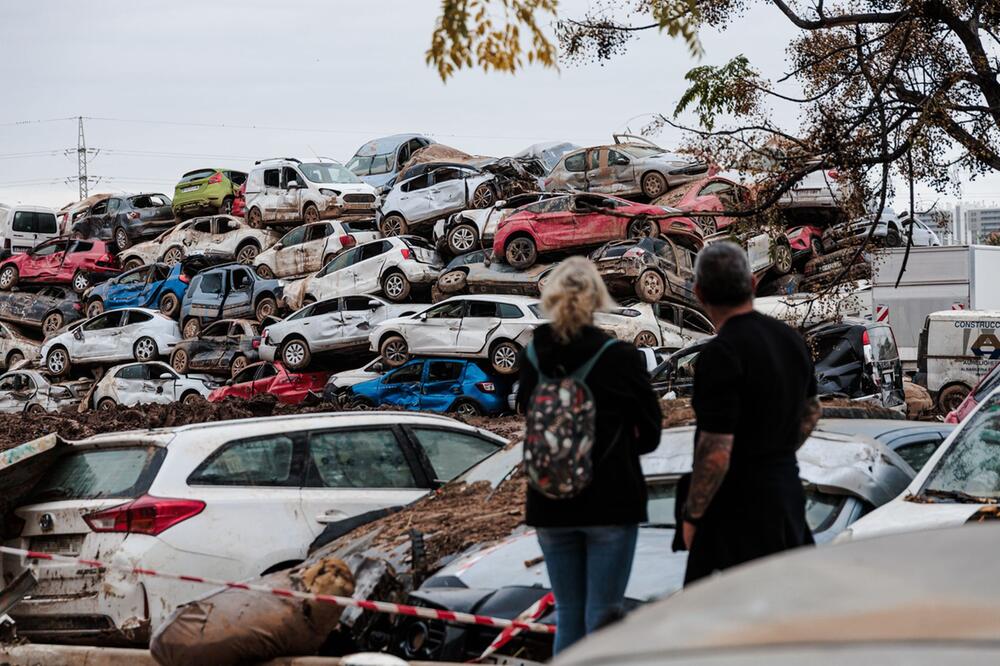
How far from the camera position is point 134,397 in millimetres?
29453

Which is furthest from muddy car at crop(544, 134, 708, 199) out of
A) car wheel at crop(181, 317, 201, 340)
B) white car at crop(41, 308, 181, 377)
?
white car at crop(41, 308, 181, 377)

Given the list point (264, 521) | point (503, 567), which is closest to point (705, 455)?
point (503, 567)

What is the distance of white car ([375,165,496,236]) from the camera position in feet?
113

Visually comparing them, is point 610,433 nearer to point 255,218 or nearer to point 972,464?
point 972,464

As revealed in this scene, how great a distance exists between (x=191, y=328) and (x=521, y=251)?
35.8 feet

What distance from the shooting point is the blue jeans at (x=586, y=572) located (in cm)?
462

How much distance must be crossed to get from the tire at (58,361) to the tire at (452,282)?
1175 cm

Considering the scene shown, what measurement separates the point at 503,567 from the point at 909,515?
2.02m

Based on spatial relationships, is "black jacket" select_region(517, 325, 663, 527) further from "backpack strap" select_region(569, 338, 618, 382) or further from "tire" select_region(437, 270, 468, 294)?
"tire" select_region(437, 270, 468, 294)

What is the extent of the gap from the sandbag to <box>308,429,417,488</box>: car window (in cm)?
168

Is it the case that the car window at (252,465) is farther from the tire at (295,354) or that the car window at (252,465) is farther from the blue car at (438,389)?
the tire at (295,354)

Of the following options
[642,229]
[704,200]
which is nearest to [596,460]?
[642,229]

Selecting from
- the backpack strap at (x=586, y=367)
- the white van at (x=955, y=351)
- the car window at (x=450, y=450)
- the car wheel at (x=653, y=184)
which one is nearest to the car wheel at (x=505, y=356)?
the white van at (x=955, y=351)

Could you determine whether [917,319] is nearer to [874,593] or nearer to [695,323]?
[695,323]
